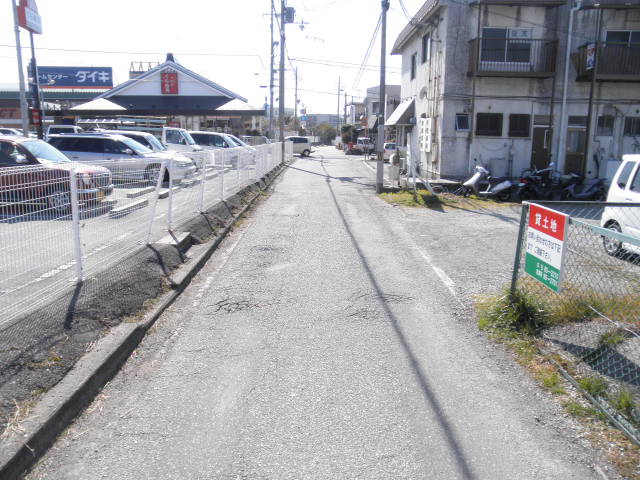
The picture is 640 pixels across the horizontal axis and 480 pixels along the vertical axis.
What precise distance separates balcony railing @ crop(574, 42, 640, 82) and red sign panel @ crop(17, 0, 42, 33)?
20.5m

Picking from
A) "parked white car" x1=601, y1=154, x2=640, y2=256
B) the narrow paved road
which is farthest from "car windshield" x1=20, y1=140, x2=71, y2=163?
"parked white car" x1=601, y1=154, x2=640, y2=256

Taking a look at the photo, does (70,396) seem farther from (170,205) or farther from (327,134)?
(327,134)

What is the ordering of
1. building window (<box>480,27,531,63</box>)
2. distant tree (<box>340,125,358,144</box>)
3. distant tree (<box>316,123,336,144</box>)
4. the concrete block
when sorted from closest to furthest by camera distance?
the concrete block
building window (<box>480,27,531,63</box>)
distant tree (<box>340,125,358,144</box>)
distant tree (<box>316,123,336,144</box>)

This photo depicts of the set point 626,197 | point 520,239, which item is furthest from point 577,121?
point 520,239

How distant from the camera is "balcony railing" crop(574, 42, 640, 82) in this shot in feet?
65.3

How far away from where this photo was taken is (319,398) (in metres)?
4.04

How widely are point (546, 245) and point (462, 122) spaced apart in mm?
17305

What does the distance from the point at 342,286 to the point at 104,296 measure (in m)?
2.90

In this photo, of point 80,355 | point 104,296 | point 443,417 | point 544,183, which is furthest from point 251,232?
point 544,183

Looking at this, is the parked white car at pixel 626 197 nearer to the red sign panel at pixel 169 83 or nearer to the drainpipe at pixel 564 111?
the drainpipe at pixel 564 111

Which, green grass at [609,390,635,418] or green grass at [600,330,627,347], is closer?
green grass at [609,390,635,418]

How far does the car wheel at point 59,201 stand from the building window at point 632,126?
22.0 meters

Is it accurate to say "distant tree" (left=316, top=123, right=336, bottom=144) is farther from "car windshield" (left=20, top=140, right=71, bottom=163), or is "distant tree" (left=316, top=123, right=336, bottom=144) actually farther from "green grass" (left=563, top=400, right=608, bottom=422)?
"green grass" (left=563, top=400, right=608, bottom=422)

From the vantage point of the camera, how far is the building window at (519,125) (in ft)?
69.6
